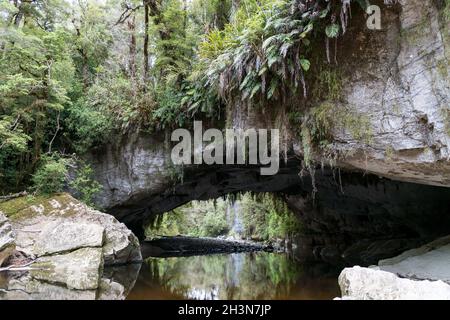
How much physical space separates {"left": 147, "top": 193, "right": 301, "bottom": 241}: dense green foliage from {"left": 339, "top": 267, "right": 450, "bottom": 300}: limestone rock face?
371 inches

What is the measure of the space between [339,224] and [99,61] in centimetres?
1141

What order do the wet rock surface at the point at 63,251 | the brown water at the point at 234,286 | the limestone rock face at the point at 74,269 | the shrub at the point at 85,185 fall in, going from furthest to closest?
the shrub at the point at 85,185 < the brown water at the point at 234,286 < the limestone rock face at the point at 74,269 < the wet rock surface at the point at 63,251

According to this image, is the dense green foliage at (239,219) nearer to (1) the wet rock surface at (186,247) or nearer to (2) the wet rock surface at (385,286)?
(1) the wet rock surface at (186,247)

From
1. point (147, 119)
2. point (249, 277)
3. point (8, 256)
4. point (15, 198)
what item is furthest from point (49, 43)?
point (249, 277)

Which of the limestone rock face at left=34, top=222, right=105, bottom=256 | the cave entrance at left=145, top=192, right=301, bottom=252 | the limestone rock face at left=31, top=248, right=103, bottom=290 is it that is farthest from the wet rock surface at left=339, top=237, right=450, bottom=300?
the cave entrance at left=145, top=192, right=301, bottom=252

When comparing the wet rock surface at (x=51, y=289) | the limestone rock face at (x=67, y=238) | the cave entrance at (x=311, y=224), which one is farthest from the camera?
the cave entrance at (x=311, y=224)

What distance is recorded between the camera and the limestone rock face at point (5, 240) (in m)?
6.52

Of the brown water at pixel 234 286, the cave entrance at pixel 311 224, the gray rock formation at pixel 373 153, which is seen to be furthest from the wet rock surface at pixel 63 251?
the gray rock formation at pixel 373 153

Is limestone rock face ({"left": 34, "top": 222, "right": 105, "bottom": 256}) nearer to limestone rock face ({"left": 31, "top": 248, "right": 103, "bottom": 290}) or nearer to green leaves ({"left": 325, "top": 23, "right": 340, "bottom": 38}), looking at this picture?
limestone rock face ({"left": 31, "top": 248, "right": 103, "bottom": 290})

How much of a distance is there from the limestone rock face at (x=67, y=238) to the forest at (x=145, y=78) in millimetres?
1856

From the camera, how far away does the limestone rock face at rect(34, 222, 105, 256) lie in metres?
7.06

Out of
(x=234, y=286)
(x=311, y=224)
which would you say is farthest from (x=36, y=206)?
(x=311, y=224)

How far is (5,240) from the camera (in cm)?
668

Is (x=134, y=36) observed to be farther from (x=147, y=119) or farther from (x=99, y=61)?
(x=147, y=119)
